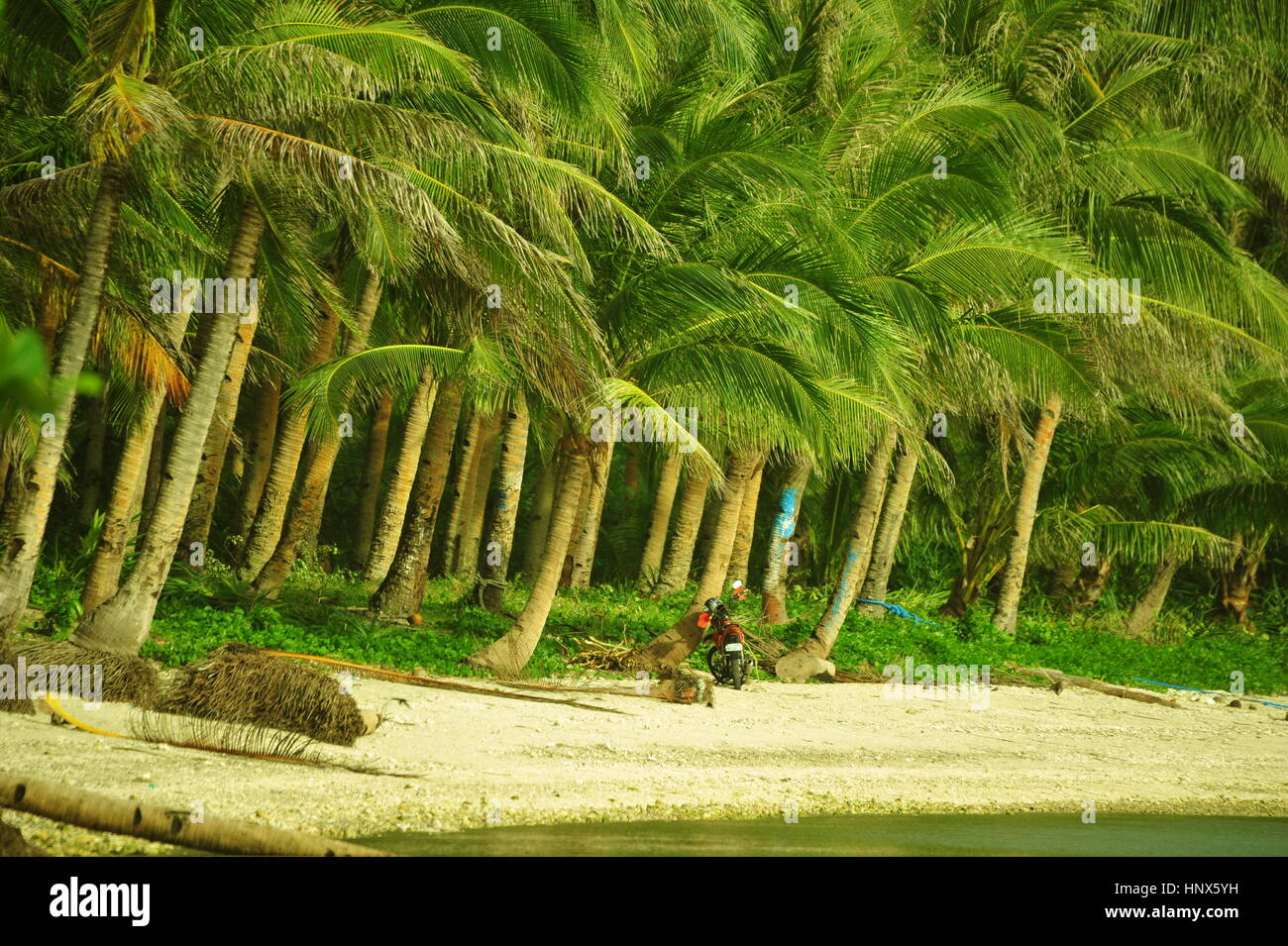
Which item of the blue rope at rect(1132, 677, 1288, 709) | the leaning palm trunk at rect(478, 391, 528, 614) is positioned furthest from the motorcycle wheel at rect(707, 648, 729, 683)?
the blue rope at rect(1132, 677, 1288, 709)

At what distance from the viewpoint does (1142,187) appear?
15.7 meters

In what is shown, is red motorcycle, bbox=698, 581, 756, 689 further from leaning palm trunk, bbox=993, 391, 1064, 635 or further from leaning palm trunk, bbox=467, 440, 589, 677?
leaning palm trunk, bbox=993, 391, 1064, 635

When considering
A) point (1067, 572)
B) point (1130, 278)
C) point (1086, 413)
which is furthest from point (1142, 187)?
point (1067, 572)

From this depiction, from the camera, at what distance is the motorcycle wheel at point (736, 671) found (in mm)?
12062

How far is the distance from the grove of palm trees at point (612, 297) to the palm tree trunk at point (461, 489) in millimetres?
121

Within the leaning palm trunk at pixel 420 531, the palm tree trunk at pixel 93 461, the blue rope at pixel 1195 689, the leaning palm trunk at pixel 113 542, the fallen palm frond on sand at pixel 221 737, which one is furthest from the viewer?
the palm tree trunk at pixel 93 461

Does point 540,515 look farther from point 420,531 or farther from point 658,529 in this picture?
point 420,531

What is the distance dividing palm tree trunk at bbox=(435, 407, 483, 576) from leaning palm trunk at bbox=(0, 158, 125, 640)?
21.0 ft

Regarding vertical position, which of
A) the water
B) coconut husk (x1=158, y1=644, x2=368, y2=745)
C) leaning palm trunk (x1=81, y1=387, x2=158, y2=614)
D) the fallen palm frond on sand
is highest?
leaning palm trunk (x1=81, y1=387, x2=158, y2=614)

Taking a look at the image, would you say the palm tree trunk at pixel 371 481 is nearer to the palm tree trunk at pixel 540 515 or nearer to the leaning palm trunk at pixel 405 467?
the palm tree trunk at pixel 540 515

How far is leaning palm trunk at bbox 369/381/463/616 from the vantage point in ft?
42.8

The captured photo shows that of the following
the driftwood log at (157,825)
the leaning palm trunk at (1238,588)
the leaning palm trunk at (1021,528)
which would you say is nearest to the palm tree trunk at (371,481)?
the leaning palm trunk at (1021,528)

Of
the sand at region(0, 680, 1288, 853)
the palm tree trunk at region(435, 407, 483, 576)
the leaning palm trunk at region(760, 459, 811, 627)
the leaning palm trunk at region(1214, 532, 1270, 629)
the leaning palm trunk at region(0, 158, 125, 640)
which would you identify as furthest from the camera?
the leaning palm trunk at region(1214, 532, 1270, 629)
